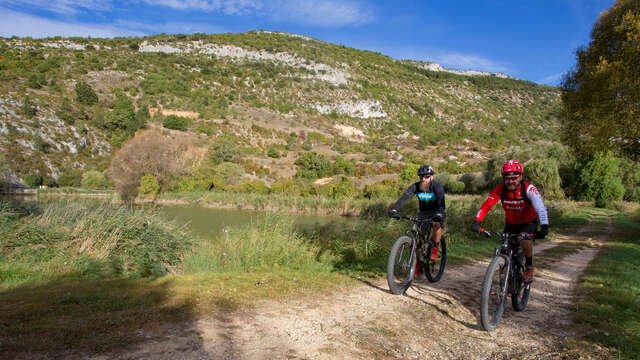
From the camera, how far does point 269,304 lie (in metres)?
5.05

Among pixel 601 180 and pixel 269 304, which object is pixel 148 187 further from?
pixel 601 180

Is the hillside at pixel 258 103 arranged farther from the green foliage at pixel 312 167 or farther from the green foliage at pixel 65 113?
the green foliage at pixel 312 167

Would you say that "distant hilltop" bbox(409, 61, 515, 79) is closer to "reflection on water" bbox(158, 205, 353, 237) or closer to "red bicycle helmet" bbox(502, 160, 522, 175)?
"reflection on water" bbox(158, 205, 353, 237)

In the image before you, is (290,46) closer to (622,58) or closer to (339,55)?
(339,55)

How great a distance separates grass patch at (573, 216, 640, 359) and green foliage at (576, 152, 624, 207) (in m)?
31.4

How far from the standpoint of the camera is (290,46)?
412 feet

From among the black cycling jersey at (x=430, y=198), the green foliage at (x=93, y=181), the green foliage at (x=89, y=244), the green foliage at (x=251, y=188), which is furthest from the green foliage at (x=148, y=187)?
the black cycling jersey at (x=430, y=198)

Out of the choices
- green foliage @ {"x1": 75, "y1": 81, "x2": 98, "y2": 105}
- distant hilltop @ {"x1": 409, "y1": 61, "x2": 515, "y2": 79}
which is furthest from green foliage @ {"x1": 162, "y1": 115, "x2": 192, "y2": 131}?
distant hilltop @ {"x1": 409, "y1": 61, "x2": 515, "y2": 79}

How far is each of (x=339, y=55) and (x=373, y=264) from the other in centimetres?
13038

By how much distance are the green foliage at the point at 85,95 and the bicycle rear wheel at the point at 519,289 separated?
66294 millimetres

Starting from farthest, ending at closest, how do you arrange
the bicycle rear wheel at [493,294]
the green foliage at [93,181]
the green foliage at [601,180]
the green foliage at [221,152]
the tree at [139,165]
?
the green foliage at [221,152] < the green foliage at [601,180] < the green foliage at [93,181] < the tree at [139,165] < the bicycle rear wheel at [493,294]

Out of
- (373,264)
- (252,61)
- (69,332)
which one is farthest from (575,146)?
(252,61)

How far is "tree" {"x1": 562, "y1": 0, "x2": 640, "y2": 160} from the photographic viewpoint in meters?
14.1

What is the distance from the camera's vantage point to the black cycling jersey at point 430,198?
6.06 meters
